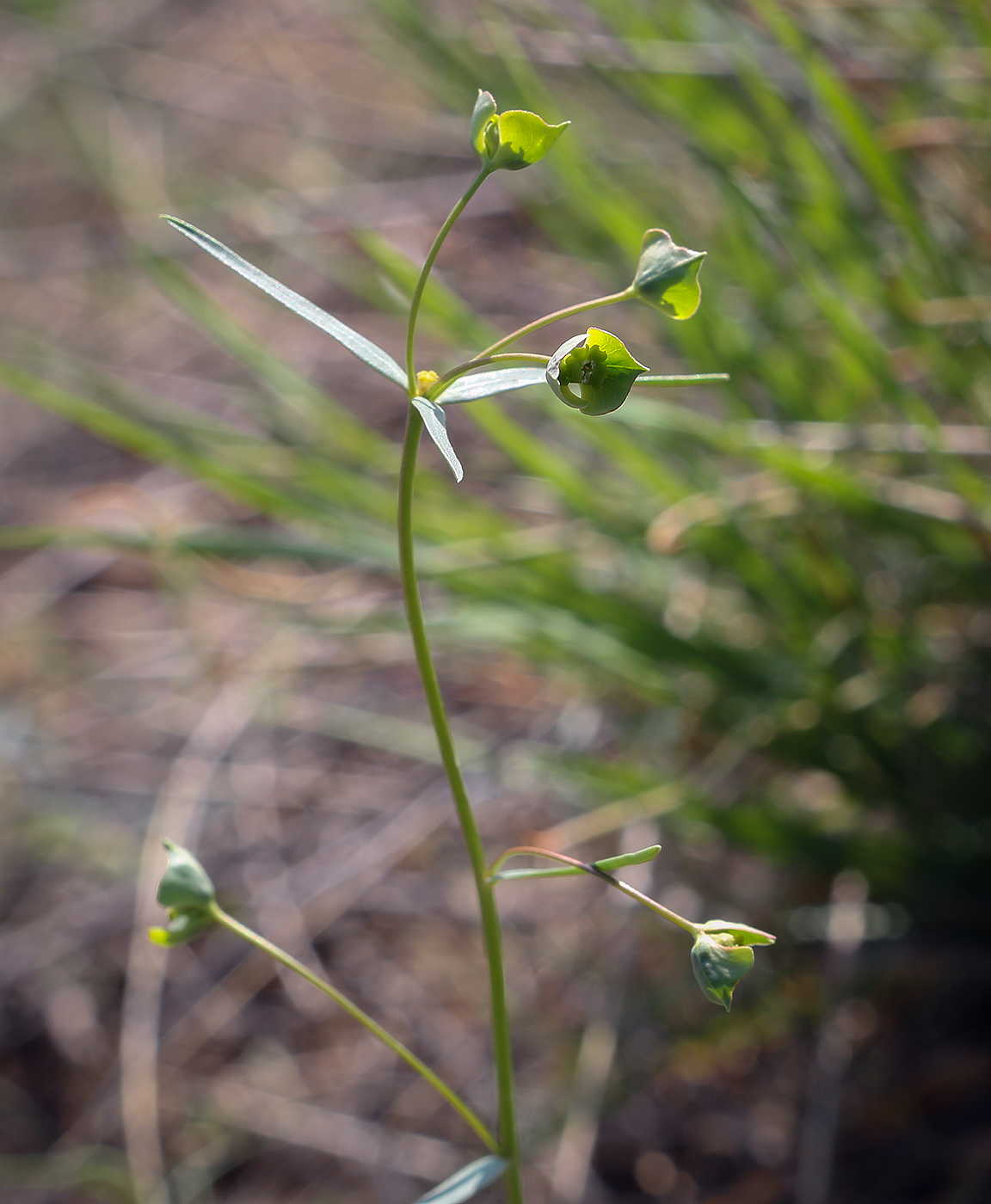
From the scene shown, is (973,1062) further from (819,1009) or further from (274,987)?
(274,987)

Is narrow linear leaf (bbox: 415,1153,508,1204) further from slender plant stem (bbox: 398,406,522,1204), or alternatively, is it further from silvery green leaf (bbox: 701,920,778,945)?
silvery green leaf (bbox: 701,920,778,945)

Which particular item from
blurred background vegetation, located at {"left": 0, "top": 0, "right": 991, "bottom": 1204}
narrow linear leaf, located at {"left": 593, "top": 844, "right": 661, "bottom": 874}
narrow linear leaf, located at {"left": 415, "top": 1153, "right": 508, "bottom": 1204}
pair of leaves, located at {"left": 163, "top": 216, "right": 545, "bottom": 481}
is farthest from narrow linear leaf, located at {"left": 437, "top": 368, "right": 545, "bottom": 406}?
blurred background vegetation, located at {"left": 0, "top": 0, "right": 991, "bottom": 1204}

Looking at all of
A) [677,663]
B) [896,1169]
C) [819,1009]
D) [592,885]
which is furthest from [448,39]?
[896,1169]

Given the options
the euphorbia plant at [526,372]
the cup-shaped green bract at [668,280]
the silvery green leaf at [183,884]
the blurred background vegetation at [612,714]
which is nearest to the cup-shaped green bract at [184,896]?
the silvery green leaf at [183,884]

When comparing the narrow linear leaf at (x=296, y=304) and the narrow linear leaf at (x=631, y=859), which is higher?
the narrow linear leaf at (x=296, y=304)

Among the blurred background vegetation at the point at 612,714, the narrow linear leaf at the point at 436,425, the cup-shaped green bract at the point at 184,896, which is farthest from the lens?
the blurred background vegetation at the point at 612,714

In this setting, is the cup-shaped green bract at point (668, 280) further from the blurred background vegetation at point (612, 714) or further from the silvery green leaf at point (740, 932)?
→ the blurred background vegetation at point (612, 714)

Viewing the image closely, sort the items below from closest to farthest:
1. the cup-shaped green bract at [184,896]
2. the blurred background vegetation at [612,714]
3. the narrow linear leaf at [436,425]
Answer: the narrow linear leaf at [436,425] → the cup-shaped green bract at [184,896] → the blurred background vegetation at [612,714]
